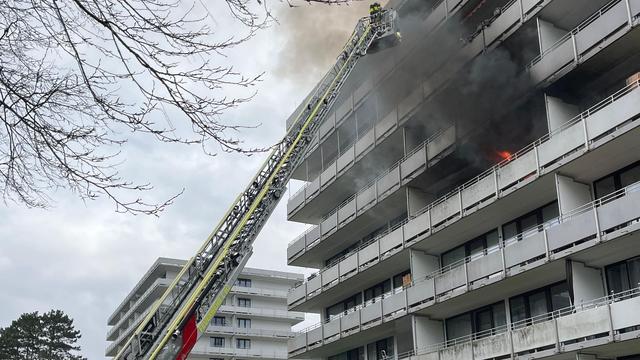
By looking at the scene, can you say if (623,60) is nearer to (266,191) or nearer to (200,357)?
(266,191)

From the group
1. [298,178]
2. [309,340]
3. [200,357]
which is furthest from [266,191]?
[200,357]

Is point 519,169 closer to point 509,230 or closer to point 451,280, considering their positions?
point 509,230

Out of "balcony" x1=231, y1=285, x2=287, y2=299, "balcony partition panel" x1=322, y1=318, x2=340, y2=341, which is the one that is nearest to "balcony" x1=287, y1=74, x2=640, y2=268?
"balcony partition panel" x1=322, y1=318, x2=340, y2=341

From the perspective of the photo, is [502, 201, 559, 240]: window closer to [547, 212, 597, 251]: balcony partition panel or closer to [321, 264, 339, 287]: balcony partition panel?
[547, 212, 597, 251]: balcony partition panel

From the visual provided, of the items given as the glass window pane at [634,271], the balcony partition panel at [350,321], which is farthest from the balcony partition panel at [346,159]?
the glass window pane at [634,271]

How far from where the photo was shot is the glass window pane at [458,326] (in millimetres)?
28562

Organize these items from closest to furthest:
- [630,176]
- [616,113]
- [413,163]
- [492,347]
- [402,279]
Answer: [616,113]
[630,176]
[492,347]
[413,163]
[402,279]

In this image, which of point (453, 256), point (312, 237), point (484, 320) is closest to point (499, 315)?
point (484, 320)

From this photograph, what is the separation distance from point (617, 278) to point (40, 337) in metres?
65.4

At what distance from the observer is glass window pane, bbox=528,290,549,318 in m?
24.6

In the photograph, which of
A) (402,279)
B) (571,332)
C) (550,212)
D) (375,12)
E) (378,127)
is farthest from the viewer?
(378,127)

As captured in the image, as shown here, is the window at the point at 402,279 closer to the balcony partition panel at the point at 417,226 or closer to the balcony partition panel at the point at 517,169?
the balcony partition panel at the point at 417,226

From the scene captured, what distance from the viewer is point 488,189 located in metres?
25.8

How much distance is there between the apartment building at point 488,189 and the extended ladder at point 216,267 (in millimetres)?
6189
